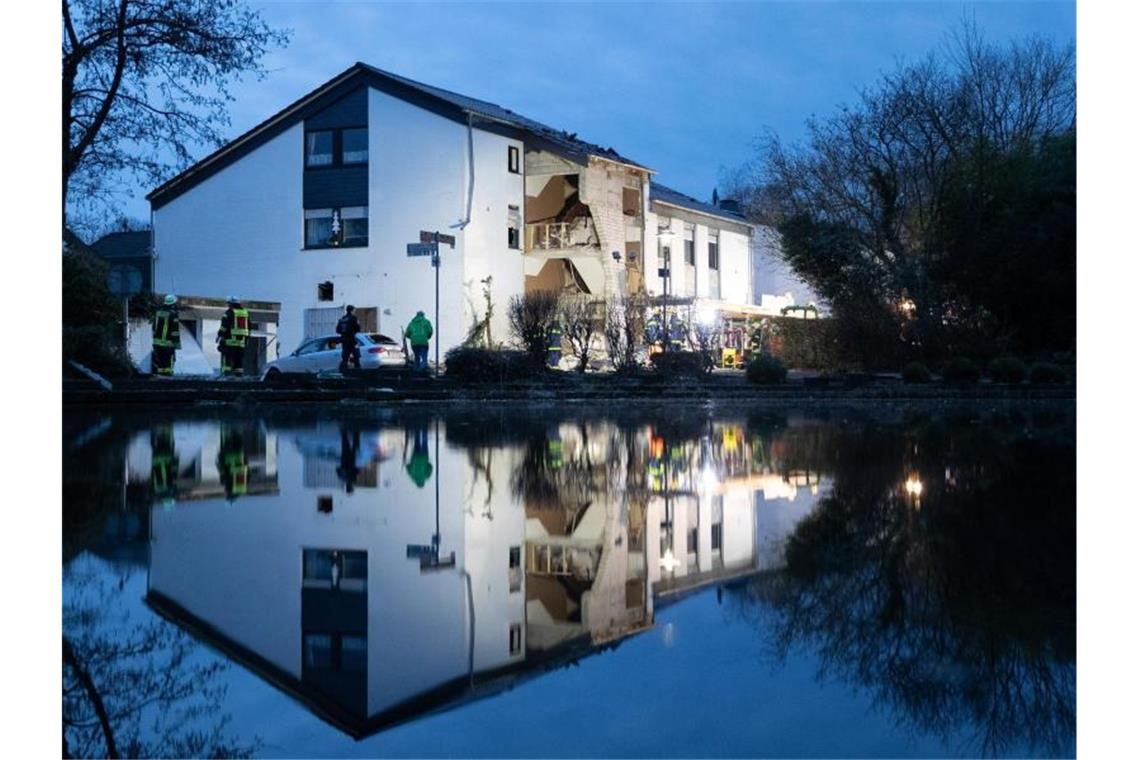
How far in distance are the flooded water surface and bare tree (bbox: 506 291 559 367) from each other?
19574 millimetres

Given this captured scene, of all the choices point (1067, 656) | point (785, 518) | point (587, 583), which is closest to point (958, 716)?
point (1067, 656)

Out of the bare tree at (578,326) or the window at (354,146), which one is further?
the window at (354,146)

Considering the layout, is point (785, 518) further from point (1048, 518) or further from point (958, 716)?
point (958, 716)

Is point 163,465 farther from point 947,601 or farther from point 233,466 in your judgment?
point 947,601

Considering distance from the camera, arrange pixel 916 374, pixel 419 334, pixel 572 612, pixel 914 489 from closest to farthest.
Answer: pixel 572 612
pixel 914 489
pixel 916 374
pixel 419 334

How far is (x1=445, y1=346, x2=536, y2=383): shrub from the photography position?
2900 centimetres

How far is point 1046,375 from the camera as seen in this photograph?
28547 mm

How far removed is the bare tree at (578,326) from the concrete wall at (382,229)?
11.9m

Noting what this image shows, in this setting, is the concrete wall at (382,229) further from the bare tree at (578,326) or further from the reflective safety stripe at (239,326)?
the bare tree at (578,326)

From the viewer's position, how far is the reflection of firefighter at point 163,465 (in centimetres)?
942

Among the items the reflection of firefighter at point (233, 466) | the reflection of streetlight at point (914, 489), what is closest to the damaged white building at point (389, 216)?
the reflection of firefighter at point (233, 466)

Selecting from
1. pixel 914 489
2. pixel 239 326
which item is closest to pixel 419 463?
pixel 914 489

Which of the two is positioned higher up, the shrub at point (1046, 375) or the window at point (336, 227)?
the window at point (336, 227)

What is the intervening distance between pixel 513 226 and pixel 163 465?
35869mm
